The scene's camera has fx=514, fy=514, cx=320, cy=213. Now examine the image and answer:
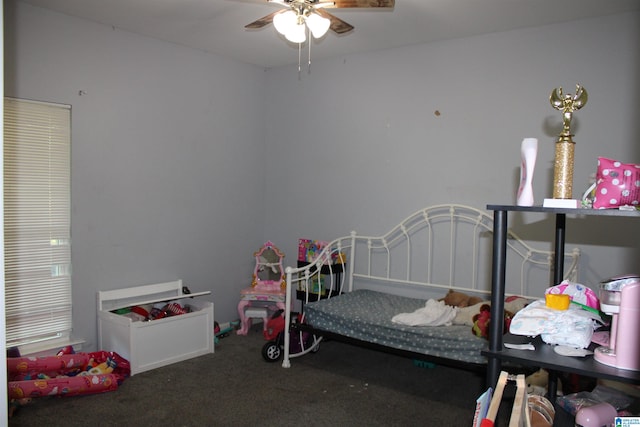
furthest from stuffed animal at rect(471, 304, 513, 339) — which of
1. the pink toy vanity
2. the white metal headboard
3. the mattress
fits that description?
the pink toy vanity

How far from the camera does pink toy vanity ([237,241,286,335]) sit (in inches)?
168

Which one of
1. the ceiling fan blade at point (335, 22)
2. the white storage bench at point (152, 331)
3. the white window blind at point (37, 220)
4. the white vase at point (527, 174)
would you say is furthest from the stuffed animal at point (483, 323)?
the white window blind at point (37, 220)

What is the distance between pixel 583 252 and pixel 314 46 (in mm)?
2470

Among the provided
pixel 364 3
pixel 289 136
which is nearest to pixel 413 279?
pixel 289 136

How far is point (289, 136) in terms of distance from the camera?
4.77 m

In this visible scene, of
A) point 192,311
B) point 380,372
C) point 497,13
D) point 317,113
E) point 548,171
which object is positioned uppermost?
point 497,13

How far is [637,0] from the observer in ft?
9.71

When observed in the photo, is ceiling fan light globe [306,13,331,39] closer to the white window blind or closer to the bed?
the bed

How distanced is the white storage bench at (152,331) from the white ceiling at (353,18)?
1.92 meters

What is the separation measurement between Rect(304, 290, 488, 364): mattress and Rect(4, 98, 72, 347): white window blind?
1.73 meters

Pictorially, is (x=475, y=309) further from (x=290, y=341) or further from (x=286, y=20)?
(x=286, y=20)

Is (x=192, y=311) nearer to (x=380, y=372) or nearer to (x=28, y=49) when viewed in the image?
(x=380, y=372)

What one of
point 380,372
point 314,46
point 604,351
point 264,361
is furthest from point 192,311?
point 604,351

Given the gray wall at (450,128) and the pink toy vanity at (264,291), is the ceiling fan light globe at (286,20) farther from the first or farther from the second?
the pink toy vanity at (264,291)
